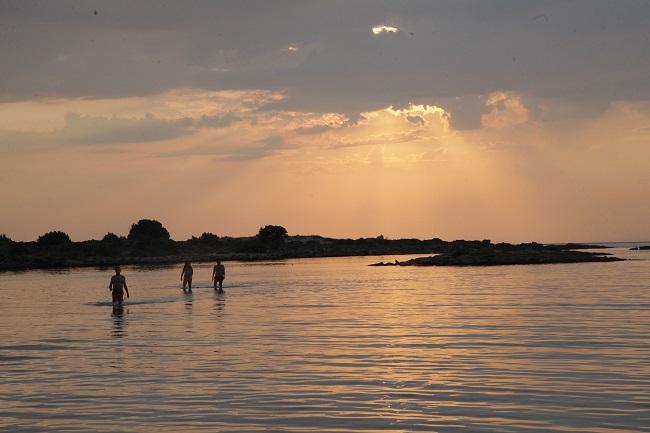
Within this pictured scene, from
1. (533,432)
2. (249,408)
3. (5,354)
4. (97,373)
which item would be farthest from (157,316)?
(533,432)

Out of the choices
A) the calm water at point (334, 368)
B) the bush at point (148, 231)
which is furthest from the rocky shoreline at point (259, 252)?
the calm water at point (334, 368)

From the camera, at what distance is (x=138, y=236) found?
168 metres

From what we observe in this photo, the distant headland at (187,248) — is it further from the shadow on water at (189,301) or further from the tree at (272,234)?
the shadow on water at (189,301)

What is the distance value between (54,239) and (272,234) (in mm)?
47790

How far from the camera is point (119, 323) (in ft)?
106

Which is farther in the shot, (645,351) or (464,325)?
(464,325)

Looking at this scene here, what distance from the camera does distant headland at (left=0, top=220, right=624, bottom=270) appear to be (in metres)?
129

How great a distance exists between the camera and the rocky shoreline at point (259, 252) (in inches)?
3816

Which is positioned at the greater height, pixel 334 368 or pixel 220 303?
pixel 220 303

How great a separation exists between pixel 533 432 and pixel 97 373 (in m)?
11.0

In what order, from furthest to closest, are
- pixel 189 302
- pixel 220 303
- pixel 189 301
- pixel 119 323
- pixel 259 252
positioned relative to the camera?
1. pixel 259 252
2. pixel 189 301
3. pixel 189 302
4. pixel 220 303
5. pixel 119 323

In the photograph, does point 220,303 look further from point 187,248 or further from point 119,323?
point 187,248

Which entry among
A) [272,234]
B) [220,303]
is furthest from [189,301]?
[272,234]

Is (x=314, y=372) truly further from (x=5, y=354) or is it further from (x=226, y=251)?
(x=226, y=251)
